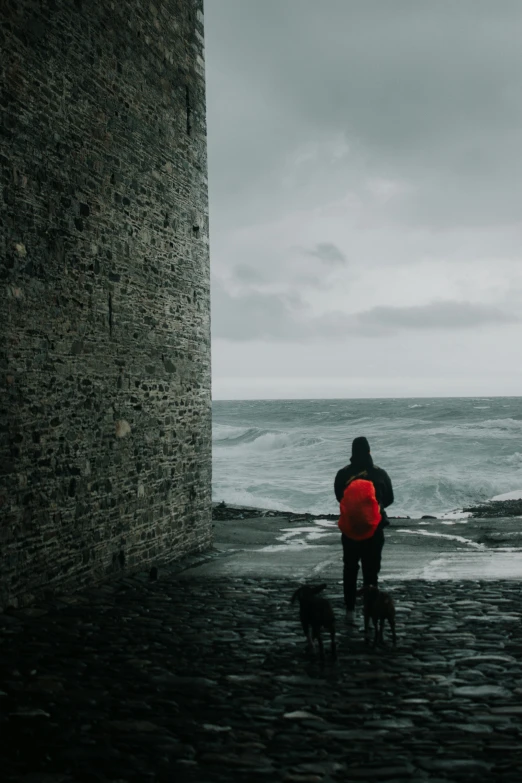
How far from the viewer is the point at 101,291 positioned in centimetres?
945

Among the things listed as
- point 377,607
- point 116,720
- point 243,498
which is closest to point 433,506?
point 243,498

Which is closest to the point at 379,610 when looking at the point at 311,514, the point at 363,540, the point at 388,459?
the point at 363,540

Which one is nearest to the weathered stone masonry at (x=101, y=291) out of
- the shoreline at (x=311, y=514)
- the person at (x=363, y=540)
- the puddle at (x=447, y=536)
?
the person at (x=363, y=540)

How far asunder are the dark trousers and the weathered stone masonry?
3203 millimetres

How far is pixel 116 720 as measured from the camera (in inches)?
188

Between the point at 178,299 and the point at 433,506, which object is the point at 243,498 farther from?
the point at 178,299

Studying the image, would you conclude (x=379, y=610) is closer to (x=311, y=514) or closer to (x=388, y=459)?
(x=311, y=514)

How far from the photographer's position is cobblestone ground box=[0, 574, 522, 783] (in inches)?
163

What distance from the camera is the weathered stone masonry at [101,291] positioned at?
26.0 feet

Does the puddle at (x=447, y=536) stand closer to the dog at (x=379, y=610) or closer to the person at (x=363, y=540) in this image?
the person at (x=363, y=540)

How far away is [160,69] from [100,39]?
1794mm

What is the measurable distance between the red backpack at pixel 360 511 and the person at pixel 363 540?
7 cm

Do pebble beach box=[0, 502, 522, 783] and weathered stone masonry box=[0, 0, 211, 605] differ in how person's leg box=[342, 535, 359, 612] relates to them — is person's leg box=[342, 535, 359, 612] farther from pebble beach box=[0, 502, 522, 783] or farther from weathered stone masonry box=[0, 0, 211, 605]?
weathered stone masonry box=[0, 0, 211, 605]

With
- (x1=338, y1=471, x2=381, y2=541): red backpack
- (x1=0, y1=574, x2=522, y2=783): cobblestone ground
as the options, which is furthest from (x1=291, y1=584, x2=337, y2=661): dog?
(x1=338, y1=471, x2=381, y2=541): red backpack
